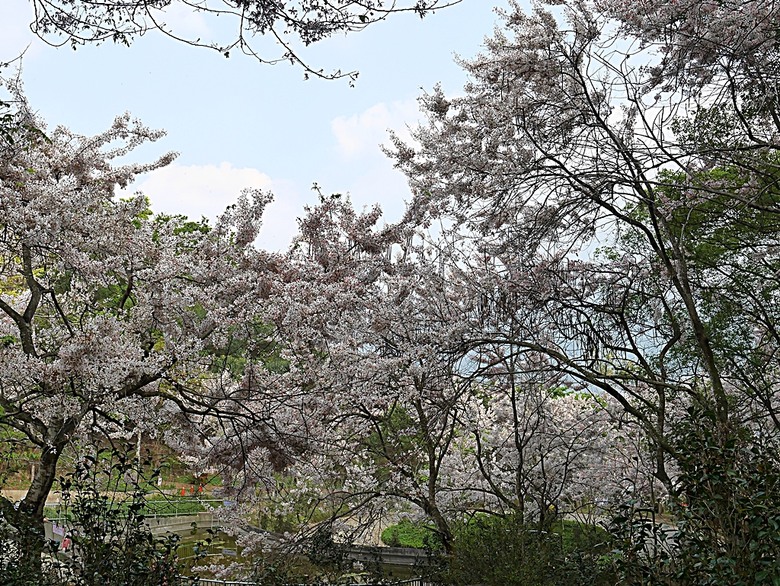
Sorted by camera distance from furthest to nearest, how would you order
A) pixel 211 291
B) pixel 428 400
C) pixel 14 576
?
pixel 428 400 < pixel 211 291 < pixel 14 576

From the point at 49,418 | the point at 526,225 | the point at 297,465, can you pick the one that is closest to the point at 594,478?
the point at 297,465

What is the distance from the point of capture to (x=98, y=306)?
229 inches

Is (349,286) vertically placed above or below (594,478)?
above

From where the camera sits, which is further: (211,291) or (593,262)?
(593,262)

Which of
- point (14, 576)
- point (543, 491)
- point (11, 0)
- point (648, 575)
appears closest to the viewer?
point (11, 0)

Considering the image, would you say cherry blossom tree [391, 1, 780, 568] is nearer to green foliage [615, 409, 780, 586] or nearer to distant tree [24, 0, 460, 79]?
green foliage [615, 409, 780, 586]

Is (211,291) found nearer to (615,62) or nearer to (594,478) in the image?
(615,62)

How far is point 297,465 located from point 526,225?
9.43 feet

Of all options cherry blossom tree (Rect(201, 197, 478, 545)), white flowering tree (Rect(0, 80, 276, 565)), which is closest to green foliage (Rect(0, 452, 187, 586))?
white flowering tree (Rect(0, 80, 276, 565))

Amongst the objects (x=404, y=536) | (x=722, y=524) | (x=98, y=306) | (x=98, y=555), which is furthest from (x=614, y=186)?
(x=404, y=536)

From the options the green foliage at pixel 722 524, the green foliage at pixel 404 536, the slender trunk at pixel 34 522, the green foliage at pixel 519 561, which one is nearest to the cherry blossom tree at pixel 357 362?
the green foliage at pixel 519 561

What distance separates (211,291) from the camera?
16.5 ft

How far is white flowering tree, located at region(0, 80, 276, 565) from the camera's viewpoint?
421 cm

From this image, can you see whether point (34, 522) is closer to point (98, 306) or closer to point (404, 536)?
point (98, 306)
